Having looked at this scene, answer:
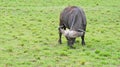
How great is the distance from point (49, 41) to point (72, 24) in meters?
2.46

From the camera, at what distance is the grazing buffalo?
13680 millimetres

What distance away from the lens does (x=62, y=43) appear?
15.4 metres

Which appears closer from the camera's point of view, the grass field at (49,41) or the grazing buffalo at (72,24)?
the grass field at (49,41)

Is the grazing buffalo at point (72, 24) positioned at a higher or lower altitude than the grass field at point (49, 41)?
higher

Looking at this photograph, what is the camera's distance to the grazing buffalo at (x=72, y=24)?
539 inches

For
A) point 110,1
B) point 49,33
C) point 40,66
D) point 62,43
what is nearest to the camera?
point 40,66

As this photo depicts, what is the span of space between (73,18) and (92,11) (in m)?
13.8

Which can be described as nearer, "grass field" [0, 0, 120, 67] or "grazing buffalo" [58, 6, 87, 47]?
"grass field" [0, 0, 120, 67]

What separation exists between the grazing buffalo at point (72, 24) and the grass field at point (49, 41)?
0.57 meters

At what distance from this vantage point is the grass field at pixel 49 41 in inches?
→ 476

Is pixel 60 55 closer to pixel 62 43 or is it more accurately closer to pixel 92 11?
pixel 62 43

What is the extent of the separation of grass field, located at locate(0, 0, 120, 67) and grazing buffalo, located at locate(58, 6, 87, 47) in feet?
1.88

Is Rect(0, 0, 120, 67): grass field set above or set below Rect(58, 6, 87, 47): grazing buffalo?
below

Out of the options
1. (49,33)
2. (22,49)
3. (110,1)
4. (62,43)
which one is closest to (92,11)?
(110,1)
